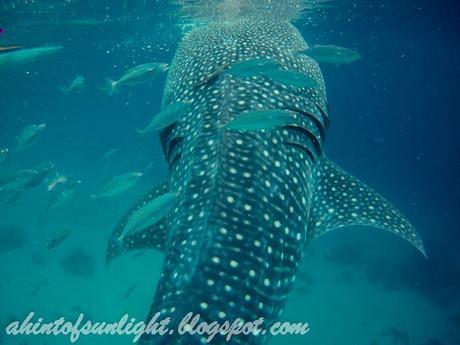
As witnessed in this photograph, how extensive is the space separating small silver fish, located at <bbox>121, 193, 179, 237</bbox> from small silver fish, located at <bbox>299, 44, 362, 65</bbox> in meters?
3.07

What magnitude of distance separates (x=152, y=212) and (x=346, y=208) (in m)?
2.05

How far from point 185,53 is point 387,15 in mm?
22803

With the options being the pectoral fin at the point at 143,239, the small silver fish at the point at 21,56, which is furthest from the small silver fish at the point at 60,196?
the pectoral fin at the point at 143,239

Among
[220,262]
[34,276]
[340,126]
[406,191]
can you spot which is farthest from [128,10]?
[340,126]

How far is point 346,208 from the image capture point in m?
3.83

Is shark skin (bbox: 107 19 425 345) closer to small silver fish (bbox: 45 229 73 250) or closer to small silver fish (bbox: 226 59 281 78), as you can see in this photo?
small silver fish (bbox: 226 59 281 78)

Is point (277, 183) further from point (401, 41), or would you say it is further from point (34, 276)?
point (401, 41)

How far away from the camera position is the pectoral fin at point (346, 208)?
3666 millimetres

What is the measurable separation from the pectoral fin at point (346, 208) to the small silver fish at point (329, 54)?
1776mm

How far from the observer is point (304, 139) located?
363cm

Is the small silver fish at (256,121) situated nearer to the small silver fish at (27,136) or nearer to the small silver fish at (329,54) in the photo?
the small silver fish at (329,54)

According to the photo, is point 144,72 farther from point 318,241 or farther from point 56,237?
point 318,241

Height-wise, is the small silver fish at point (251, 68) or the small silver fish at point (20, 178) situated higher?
the small silver fish at point (251, 68)

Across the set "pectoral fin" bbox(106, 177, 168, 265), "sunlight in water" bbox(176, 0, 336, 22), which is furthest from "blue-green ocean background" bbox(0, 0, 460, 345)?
"pectoral fin" bbox(106, 177, 168, 265)
